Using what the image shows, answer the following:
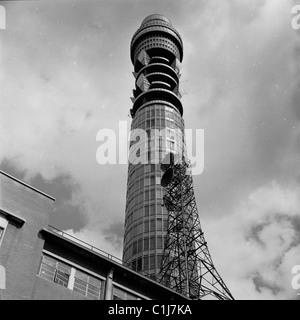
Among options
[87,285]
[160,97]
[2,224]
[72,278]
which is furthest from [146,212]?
[2,224]

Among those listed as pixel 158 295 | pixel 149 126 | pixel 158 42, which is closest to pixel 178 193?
pixel 158 295

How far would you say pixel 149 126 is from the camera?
88500 millimetres

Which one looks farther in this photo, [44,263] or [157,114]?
[157,114]

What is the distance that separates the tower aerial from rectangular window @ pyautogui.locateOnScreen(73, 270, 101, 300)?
20.1 m

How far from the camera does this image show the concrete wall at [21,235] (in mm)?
17562

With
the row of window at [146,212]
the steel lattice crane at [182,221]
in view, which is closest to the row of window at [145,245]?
the row of window at [146,212]

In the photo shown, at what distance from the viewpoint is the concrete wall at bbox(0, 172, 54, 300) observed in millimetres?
17562

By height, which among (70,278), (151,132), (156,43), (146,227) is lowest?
(70,278)

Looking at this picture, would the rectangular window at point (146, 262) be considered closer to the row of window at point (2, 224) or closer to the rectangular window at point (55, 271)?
the rectangular window at point (55, 271)

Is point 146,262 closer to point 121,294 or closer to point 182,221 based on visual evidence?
point 182,221

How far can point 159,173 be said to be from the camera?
258 feet

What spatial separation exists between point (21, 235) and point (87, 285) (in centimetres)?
445

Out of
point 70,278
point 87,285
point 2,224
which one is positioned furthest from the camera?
point 87,285
